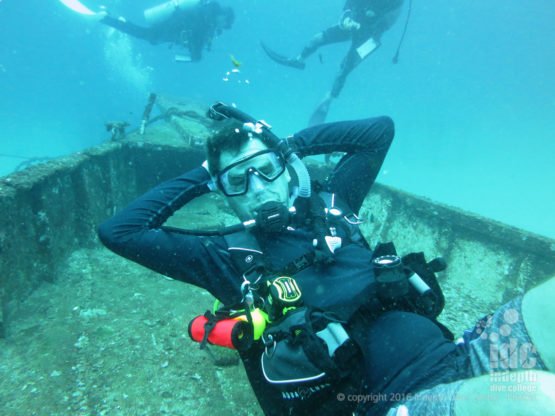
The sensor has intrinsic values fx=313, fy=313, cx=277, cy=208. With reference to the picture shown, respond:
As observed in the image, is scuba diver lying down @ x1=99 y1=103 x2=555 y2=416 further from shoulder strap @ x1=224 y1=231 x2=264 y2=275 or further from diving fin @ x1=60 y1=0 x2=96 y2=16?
diving fin @ x1=60 y1=0 x2=96 y2=16

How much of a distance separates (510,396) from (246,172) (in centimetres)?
211

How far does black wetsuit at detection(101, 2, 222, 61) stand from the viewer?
44.8ft

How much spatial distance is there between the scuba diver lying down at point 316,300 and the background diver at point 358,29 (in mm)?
10140

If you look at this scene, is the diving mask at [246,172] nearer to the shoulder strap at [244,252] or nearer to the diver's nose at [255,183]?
the diver's nose at [255,183]

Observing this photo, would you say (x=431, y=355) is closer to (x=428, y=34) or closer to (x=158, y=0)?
(x=158, y=0)

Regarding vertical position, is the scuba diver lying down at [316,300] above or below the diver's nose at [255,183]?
below

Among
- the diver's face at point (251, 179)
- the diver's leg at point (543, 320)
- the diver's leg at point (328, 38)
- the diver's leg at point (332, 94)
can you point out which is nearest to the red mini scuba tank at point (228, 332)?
the diver's face at point (251, 179)

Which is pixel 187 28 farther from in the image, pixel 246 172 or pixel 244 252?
pixel 244 252

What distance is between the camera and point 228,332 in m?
1.83

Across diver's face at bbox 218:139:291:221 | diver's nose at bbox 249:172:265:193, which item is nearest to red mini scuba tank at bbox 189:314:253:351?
diver's face at bbox 218:139:291:221

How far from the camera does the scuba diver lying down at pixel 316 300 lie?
133cm

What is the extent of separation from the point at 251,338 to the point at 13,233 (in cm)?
325

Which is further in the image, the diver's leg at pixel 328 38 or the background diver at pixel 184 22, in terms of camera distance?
the background diver at pixel 184 22

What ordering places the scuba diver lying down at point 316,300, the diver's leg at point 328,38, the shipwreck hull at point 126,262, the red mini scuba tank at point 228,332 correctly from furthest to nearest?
the diver's leg at point 328,38 → the shipwreck hull at point 126,262 → the red mini scuba tank at point 228,332 → the scuba diver lying down at point 316,300
